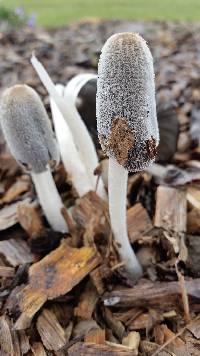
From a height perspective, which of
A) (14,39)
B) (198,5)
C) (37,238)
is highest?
(14,39)

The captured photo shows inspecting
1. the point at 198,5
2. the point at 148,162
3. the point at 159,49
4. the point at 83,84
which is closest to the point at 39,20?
the point at 198,5

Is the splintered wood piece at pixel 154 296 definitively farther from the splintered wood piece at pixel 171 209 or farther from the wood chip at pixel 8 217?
the wood chip at pixel 8 217

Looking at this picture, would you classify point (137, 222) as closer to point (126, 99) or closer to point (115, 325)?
point (115, 325)

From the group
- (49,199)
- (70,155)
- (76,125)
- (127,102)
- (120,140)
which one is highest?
(127,102)

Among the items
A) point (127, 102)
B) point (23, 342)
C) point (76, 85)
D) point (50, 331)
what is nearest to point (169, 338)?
point (50, 331)

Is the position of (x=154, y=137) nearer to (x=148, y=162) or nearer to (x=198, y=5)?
(x=148, y=162)

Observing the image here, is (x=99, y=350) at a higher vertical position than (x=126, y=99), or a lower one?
lower
